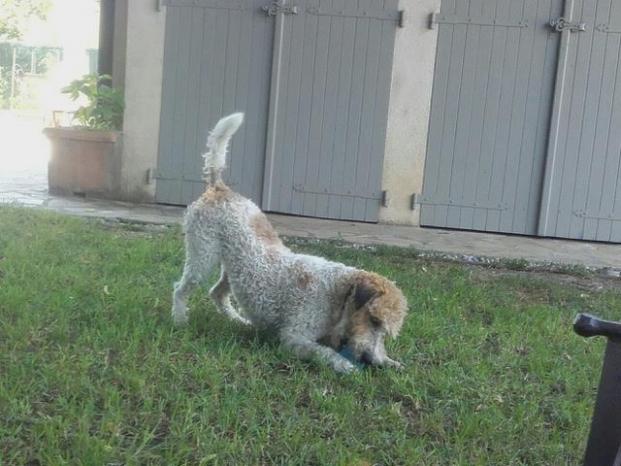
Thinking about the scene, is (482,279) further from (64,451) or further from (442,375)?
(64,451)

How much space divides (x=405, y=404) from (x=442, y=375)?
355 millimetres

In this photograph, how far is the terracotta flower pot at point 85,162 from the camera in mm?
8680

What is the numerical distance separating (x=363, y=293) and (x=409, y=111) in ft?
15.7

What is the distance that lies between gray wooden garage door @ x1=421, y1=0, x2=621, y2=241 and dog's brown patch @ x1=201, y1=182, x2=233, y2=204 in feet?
14.4

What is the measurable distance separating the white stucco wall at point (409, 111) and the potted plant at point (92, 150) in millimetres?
2749

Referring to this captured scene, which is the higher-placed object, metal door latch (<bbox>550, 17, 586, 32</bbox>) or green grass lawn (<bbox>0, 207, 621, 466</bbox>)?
metal door latch (<bbox>550, 17, 586, 32</bbox>)

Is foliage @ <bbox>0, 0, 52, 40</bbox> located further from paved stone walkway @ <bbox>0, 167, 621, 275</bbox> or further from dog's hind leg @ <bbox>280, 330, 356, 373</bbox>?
dog's hind leg @ <bbox>280, 330, 356, 373</bbox>

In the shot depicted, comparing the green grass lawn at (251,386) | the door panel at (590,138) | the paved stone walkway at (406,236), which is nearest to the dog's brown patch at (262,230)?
the green grass lawn at (251,386)

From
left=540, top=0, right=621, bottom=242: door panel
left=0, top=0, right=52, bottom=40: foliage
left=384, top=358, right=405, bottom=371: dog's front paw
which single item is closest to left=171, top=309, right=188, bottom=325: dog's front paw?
left=384, top=358, right=405, bottom=371: dog's front paw

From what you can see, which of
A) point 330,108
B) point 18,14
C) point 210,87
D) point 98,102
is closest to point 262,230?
point 330,108

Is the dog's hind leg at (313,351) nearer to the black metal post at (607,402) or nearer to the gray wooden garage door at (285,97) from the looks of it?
the black metal post at (607,402)

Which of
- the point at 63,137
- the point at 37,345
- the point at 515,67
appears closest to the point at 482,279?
the point at 515,67

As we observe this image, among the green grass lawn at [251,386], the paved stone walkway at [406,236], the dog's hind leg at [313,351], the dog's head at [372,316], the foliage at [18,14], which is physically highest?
the foliage at [18,14]

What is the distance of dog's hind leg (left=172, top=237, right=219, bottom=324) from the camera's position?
14.3ft
